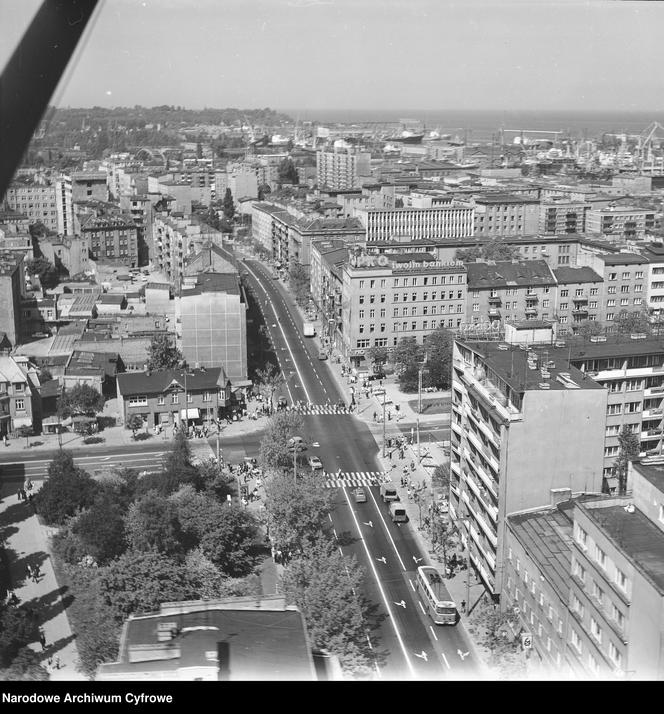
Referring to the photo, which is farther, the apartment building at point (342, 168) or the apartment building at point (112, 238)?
the apartment building at point (342, 168)

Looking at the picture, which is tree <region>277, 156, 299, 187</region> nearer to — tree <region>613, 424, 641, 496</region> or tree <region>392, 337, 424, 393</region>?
tree <region>392, 337, 424, 393</region>

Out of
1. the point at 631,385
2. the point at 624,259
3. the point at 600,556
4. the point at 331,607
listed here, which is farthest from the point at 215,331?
the point at 600,556

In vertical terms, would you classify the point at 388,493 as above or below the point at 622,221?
below

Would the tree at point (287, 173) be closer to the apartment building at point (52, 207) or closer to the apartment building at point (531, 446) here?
the apartment building at point (52, 207)

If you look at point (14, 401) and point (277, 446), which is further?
point (14, 401)

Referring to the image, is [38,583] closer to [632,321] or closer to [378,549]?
[378,549]

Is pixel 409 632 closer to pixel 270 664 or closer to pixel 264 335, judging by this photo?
pixel 270 664

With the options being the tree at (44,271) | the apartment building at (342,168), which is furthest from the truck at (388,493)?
the apartment building at (342,168)
